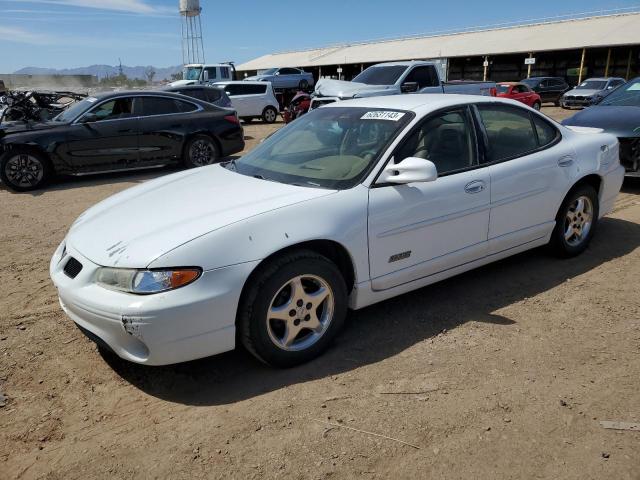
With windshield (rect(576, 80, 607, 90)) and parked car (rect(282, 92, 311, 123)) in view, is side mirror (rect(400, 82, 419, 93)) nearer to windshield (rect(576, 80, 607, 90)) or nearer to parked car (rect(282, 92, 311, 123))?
parked car (rect(282, 92, 311, 123))

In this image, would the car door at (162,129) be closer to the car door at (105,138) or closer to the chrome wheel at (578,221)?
the car door at (105,138)

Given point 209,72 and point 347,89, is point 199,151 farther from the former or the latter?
point 209,72

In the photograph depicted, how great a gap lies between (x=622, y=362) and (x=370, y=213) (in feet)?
5.80

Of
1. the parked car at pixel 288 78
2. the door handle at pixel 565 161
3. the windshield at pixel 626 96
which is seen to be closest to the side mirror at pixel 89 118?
the door handle at pixel 565 161

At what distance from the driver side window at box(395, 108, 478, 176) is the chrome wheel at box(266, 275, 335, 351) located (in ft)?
3.43

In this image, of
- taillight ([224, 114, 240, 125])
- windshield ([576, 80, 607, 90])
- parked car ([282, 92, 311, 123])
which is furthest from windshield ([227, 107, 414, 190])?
windshield ([576, 80, 607, 90])

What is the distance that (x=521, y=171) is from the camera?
4.16 metres

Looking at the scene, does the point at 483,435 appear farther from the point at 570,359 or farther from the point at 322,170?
the point at 322,170

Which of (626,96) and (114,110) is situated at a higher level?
(626,96)

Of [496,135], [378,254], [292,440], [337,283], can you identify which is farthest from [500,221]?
[292,440]

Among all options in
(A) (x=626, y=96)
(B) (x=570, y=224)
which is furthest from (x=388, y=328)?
(A) (x=626, y=96)

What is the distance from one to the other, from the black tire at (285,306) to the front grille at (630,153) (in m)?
5.36

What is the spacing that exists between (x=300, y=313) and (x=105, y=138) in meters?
7.31

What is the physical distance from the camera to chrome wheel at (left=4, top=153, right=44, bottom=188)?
862 centimetres
